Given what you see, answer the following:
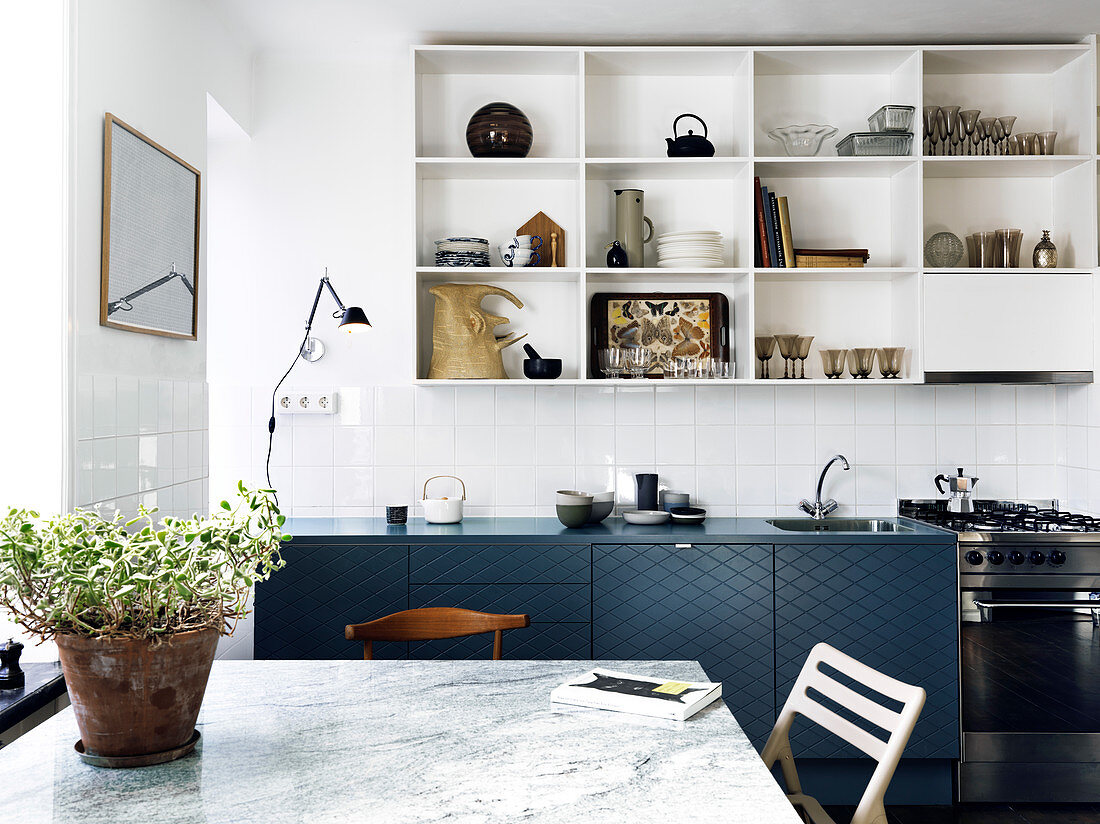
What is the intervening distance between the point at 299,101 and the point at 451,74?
643mm

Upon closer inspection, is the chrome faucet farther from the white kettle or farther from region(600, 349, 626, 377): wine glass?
the white kettle

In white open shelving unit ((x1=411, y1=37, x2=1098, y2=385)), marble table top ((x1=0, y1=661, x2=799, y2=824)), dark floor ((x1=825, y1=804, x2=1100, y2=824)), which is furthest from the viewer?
white open shelving unit ((x1=411, y1=37, x2=1098, y2=385))

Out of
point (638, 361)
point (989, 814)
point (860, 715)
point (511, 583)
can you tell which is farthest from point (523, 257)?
point (989, 814)

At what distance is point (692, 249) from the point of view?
3.34 m

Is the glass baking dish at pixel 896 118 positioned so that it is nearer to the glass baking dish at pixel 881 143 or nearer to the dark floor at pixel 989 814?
the glass baking dish at pixel 881 143

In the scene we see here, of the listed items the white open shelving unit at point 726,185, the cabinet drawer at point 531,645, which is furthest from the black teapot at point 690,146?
the cabinet drawer at point 531,645

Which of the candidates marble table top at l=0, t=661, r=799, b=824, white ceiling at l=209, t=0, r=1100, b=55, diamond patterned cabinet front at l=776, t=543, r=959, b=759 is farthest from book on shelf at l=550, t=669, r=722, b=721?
white ceiling at l=209, t=0, r=1100, b=55

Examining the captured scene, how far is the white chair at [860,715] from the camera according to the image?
1480 millimetres

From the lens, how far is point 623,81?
3.59m

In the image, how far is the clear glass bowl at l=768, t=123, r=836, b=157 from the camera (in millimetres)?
3381

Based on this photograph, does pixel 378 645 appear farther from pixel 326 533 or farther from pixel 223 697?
pixel 223 697

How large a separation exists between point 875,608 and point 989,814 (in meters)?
0.78

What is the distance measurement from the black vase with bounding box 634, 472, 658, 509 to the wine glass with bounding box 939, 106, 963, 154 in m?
1.74

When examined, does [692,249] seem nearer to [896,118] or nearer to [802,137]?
[802,137]
